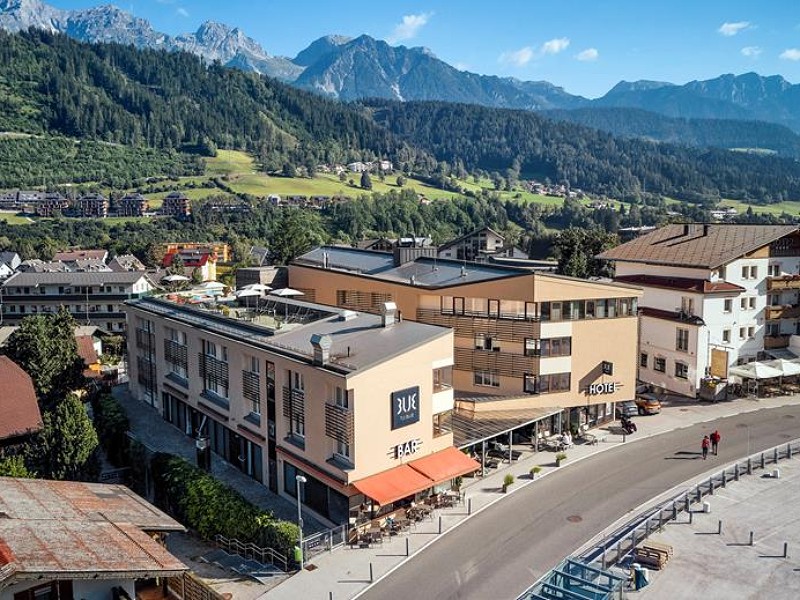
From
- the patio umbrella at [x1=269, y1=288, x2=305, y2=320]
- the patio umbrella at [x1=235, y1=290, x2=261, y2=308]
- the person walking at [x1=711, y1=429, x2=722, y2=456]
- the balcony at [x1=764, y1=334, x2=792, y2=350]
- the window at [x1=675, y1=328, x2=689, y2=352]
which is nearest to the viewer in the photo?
the person walking at [x1=711, y1=429, x2=722, y2=456]

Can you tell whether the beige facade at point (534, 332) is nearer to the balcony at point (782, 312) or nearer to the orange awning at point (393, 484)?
the orange awning at point (393, 484)

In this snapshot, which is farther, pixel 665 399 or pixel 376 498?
pixel 665 399

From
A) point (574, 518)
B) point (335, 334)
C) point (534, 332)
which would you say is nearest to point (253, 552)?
point (335, 334)

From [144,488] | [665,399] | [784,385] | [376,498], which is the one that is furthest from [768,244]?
[144,488]

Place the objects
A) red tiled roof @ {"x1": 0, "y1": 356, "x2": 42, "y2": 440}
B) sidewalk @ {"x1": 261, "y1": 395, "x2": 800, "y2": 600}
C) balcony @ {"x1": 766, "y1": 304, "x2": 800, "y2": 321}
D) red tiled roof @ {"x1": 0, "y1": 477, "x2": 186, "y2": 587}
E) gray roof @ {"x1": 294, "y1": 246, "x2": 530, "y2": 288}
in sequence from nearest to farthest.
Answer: red tiled roof @ {"x1": 0, "y1": 477, "x2": 186, "y2": 587}
sidewalk @ {"x1": 261, "y1": 395, "x2": 800, "y2": 600}
red tiled roof @ {"x1": 0, "y1": 356, "x2": 42, "y2": 440}
gray roof @ {"x1": 294, "y1": 246, "x2": 530, "y2": 288}
balcony @ {"x1": 766, "y1": 304, "x2": 800, "y2": 321}

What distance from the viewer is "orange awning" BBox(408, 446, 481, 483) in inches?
1305

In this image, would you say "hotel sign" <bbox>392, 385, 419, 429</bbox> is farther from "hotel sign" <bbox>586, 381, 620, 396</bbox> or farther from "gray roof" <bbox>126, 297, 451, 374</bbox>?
"hotel sign" <bbox>586, 381, 620, 396</bbox>

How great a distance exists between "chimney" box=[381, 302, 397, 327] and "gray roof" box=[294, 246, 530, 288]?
7.79m

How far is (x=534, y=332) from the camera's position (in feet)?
139

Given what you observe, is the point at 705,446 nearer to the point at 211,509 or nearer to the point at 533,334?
the point at 533,334

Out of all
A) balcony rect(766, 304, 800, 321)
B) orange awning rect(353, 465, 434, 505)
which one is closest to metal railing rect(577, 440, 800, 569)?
orange awning rect(353, 465, 434, 505)

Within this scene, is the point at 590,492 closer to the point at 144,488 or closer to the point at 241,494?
the point at 241,494

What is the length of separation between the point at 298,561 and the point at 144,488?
15575 millimetres

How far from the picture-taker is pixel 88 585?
1764 cm
